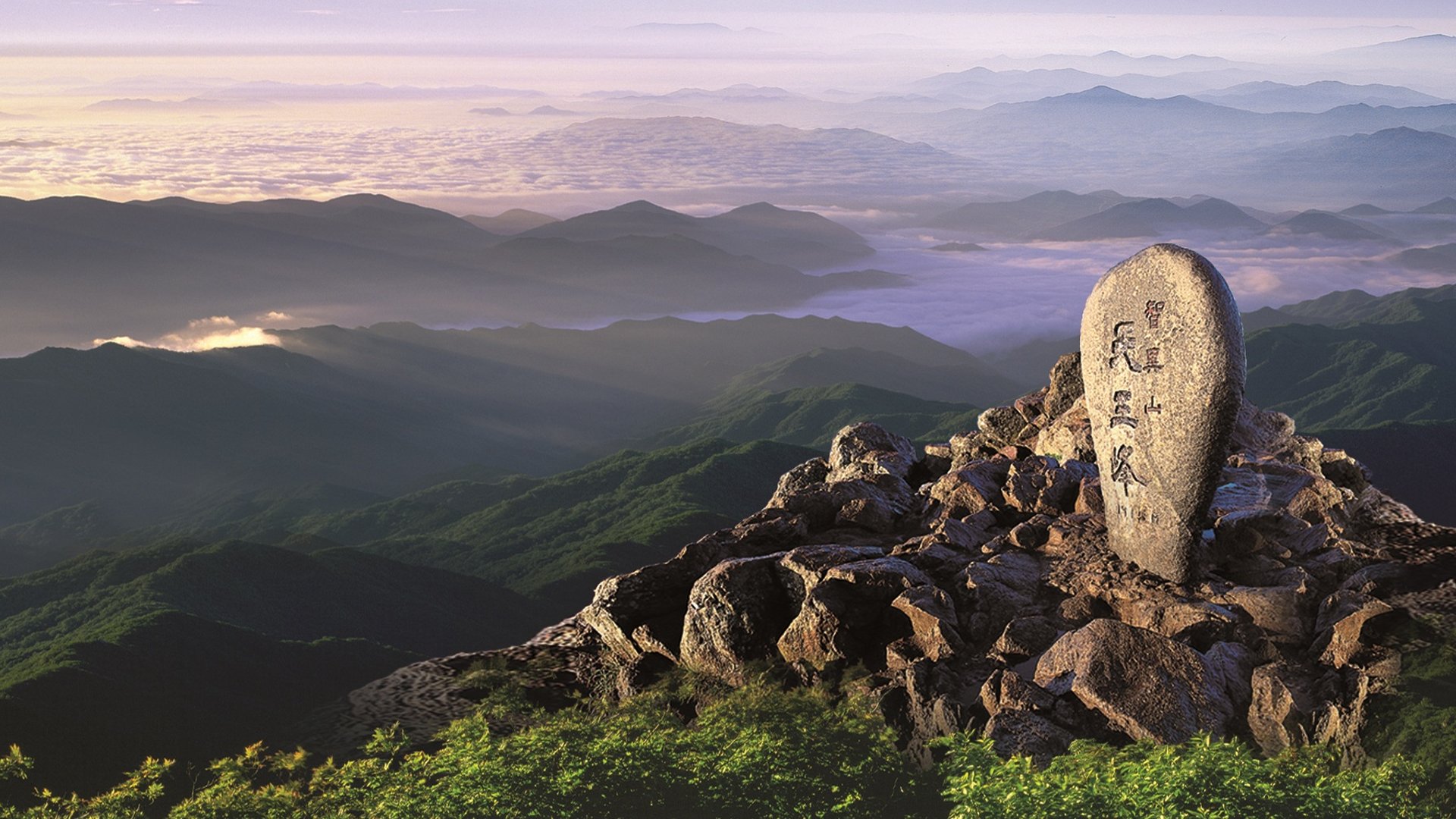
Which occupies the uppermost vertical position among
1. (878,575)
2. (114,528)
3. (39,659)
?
(878,575)

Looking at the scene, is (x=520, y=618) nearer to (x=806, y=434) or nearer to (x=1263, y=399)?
(x=806, y=434)

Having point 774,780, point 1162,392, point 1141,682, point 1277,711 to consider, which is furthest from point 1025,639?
point 774,780

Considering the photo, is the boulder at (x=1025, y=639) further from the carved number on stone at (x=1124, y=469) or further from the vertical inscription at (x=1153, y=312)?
the vertical inscription at (x=1153, y=312)

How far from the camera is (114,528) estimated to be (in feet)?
559

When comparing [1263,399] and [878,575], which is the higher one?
[878,575]

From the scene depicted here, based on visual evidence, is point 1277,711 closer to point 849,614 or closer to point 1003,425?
point 849,614

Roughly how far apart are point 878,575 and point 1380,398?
16517 centimetres

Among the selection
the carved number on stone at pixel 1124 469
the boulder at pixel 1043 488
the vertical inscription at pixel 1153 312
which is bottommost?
the boulder at pixel 1043 488

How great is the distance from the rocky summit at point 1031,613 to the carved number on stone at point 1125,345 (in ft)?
9.84

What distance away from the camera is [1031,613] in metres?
18.6

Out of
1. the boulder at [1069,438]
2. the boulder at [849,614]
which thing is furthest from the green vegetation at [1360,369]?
the boulder at [849,614]

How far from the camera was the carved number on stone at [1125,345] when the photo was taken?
1788cm

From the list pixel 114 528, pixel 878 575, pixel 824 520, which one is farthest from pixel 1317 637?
pixel 114 528

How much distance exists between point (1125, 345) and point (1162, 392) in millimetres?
887
